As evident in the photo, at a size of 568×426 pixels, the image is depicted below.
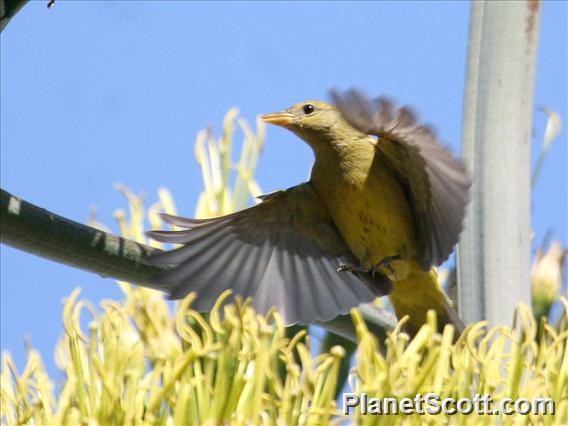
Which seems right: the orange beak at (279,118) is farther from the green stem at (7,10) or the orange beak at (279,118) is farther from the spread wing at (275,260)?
the green stem at (7,10)

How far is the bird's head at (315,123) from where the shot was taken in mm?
4742

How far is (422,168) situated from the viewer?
4.36m

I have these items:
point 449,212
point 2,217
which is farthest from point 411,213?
point 2,217

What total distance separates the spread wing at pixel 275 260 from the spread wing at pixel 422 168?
27 cm

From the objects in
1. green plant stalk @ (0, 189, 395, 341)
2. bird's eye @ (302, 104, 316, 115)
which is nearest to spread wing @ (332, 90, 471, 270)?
bird's eye @ (302, 104, 316, 115)

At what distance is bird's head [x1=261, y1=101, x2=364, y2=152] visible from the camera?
4.74 m

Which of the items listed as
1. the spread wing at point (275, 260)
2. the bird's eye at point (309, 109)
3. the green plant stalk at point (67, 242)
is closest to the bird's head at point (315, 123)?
the bird's eye at point (309, 109)

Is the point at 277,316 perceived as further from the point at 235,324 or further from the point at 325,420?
the point at 325,420

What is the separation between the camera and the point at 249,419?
2684 millimetres

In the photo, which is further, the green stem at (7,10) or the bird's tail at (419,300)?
the bird's tail at (419,300)

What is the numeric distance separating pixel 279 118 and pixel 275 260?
0.53 metres

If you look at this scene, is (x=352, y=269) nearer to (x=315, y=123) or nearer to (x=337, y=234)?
(x=337, y=234)

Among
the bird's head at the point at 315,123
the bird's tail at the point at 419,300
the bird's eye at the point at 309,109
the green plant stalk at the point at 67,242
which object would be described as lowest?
the green plant stalk at the point at 67,242

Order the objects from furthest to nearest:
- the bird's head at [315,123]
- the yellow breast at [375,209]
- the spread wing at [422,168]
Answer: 1. the bird's head at [315,123]
2. the yellow breast at [375,209]
3. the spread wing at [422,168]
